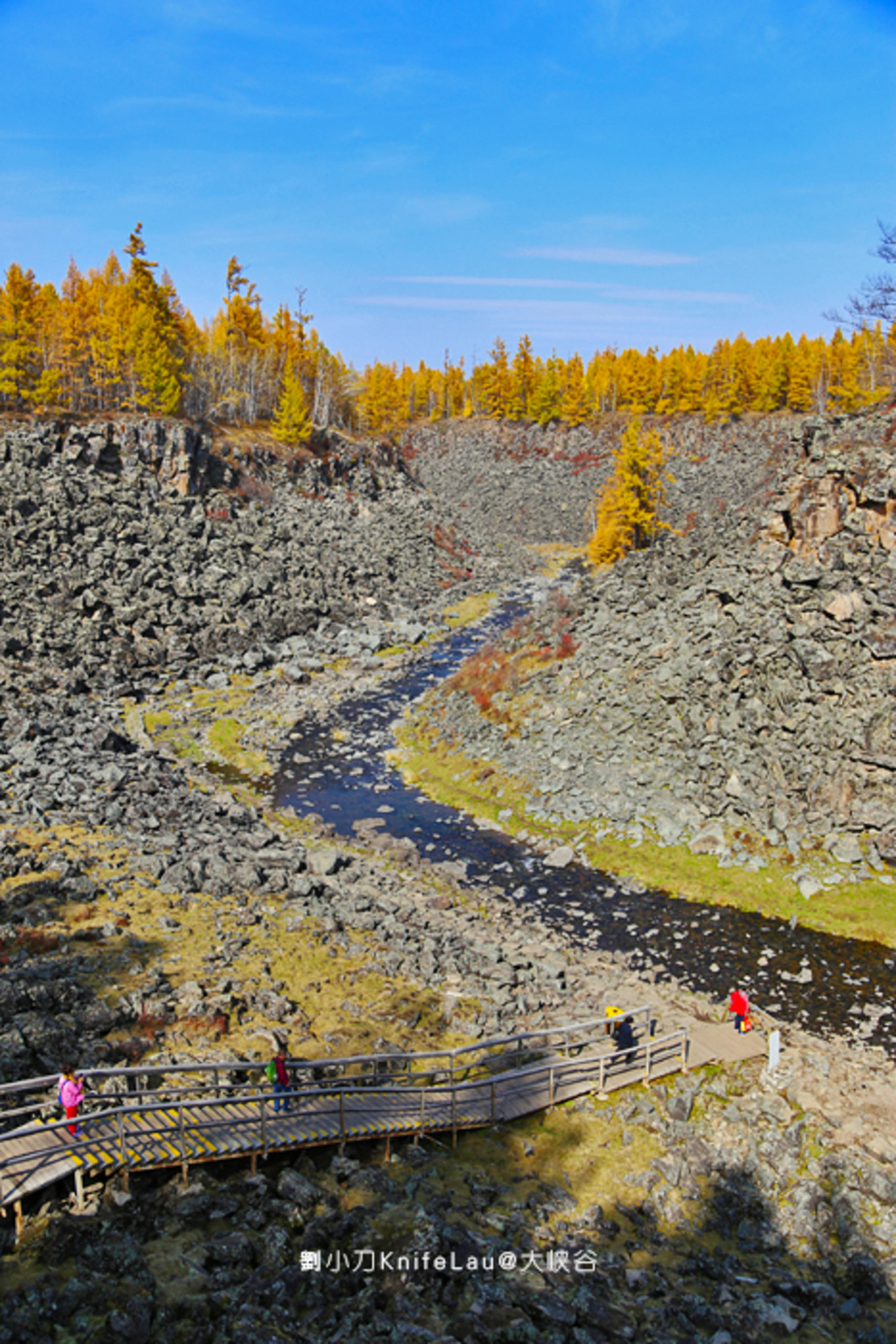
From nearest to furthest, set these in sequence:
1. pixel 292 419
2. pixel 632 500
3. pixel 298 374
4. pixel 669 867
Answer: pixel 669 867 < pixel 632 500 < pixel 292 419 < pixel 298 374

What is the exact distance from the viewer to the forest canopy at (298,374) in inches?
3393

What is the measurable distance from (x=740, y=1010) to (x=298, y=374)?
117741mm

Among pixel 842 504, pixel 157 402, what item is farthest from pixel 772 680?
pixel 157 402

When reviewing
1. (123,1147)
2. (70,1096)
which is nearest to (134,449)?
(70,1096)

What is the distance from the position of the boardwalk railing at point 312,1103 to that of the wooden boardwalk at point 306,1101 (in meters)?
0.03

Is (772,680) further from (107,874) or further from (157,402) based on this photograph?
(157,402)

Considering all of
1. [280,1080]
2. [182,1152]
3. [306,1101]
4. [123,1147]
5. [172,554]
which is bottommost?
[306,1101]

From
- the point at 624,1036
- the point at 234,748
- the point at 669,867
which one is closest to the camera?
the point at 624,1036

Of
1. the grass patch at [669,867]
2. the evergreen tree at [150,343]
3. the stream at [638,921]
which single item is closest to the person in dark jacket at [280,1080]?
the stream at [638,921]

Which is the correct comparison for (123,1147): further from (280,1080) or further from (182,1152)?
(280,1080)

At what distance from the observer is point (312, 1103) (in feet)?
60.1

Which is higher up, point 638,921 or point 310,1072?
point 310,1072

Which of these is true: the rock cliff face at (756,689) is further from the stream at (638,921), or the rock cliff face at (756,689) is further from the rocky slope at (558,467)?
the rocky slope at (558,467)

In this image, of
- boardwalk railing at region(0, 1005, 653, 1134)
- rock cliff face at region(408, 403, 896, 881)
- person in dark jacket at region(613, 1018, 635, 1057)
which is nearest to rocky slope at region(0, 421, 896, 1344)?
rock cliff face at region(408, 403, 896, 881)
